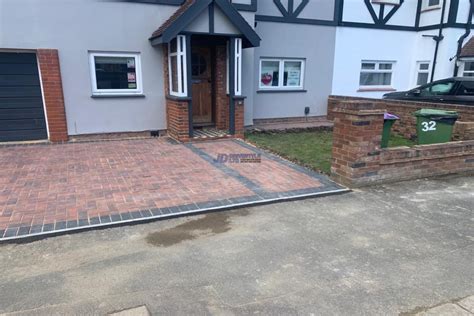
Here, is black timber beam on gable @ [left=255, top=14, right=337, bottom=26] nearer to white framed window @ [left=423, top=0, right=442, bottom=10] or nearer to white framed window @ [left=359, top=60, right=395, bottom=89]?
white framed window @ [left=359, top=60, right=395, bottom=89]

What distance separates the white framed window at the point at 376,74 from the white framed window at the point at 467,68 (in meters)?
2.58

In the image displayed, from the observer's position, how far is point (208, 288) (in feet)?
9.62

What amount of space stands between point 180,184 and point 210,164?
4.39ft

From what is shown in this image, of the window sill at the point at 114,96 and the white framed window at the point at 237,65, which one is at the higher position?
the white framed window at the point at 237,65

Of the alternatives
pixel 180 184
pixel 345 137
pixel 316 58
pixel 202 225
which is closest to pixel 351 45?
pixel 316 58

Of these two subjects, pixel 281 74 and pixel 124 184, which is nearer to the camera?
pixel 124 184

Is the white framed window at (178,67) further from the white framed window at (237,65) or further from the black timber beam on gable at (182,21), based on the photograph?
the white framed window at (237,65)

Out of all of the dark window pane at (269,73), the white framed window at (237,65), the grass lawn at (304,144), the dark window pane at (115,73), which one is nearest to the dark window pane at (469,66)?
the grass lawn at (304,144)

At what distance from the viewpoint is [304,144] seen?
872cm

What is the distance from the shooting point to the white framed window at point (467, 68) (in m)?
13.3

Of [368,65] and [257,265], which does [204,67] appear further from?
[257,265]

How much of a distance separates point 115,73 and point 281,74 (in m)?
5.56

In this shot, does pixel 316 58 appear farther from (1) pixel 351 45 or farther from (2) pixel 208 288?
(2) pixel 208 288

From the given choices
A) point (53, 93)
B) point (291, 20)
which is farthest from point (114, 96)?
point (291, 20)
